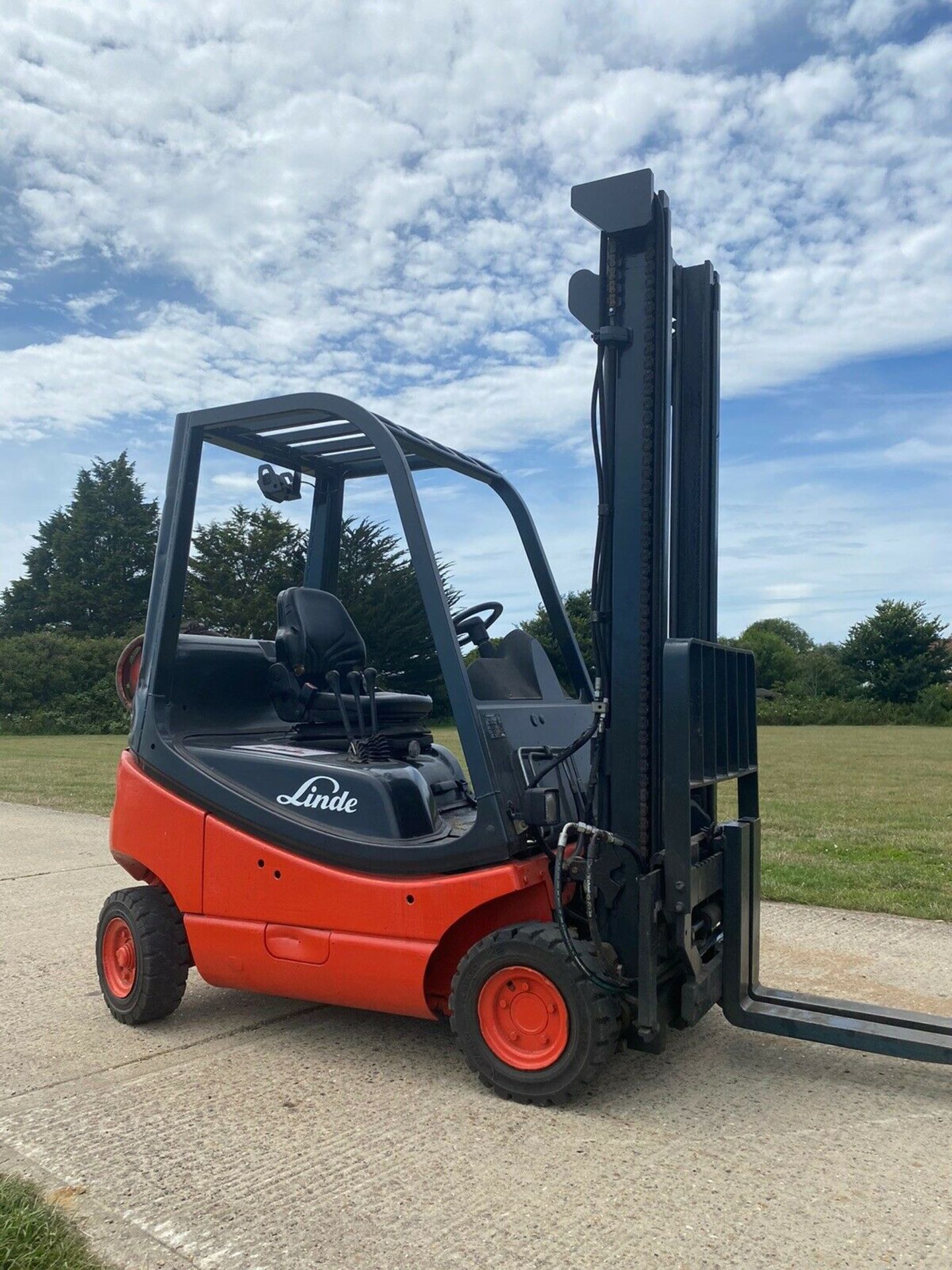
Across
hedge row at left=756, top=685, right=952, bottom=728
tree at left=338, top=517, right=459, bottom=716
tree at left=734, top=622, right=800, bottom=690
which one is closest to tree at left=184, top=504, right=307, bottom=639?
tree at left=338, top=517, right=459, bottom=716

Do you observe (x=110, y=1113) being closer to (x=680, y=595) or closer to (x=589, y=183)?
(x=680, y=595)

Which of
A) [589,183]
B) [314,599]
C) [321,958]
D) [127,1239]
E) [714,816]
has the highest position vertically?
[589,183]

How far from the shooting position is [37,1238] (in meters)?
2.77

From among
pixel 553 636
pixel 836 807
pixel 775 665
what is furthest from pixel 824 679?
pixel 553 636

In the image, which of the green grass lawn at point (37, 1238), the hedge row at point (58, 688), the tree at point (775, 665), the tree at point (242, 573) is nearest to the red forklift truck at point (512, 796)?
the green grass lawn at point (37, 1238)

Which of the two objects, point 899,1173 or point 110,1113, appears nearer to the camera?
point 899,1173

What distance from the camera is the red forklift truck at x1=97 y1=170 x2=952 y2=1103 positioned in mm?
3703

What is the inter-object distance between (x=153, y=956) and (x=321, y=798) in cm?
104

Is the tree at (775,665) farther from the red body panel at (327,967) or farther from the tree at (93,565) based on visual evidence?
the red body panel at (327,967)

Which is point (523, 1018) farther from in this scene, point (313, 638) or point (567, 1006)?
point (313, 638)

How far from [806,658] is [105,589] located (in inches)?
1255

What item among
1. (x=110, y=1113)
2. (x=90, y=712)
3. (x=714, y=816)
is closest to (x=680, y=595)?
(x=714, y=816)

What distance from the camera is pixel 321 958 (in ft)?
13.3

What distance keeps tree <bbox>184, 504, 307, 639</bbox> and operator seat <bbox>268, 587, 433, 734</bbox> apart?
12.2 meters
